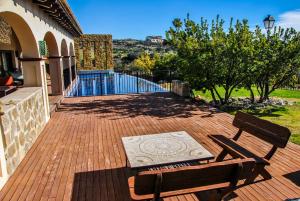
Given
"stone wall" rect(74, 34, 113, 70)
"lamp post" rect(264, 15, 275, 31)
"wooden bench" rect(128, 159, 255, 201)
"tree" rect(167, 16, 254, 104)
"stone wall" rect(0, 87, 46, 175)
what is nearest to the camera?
"wooden bench" rect(128, 159, 255, 201)

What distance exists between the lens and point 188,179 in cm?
267

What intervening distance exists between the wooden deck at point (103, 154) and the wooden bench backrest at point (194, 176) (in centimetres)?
95

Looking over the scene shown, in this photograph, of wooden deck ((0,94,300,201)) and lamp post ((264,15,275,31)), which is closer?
wooden deck ((0,94,300,201))

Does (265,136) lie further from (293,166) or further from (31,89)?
(31,89)

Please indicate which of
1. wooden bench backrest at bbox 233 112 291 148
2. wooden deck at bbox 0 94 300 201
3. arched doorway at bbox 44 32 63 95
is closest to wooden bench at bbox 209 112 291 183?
wooden bench backrest at bbox 233 112 291 148

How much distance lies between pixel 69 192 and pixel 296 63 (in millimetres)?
10936

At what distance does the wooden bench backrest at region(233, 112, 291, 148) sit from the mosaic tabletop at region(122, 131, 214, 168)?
3.47 feet

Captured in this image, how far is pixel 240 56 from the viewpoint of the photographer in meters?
9.19

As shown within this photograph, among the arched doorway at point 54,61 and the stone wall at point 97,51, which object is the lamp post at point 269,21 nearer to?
the arched doorway at point 54,61

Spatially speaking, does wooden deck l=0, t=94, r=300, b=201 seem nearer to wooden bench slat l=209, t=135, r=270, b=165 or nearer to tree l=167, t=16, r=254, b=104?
wooden bench slat l=209, t=135, r=270, b=165

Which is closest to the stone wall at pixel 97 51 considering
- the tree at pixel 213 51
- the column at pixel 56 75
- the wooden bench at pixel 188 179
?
the column at pixel 56 75

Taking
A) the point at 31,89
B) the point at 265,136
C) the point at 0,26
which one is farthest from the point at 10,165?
the point at 0,26

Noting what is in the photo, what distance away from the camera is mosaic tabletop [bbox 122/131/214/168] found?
3.38m

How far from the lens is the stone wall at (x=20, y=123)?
430 centimetres
